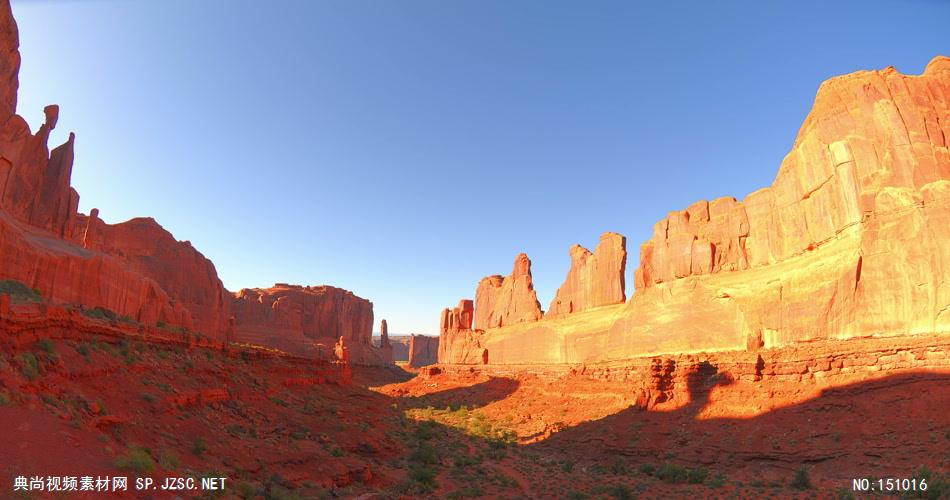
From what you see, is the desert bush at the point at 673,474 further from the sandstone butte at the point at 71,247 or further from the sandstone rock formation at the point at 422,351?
the sandstone rock formation at the point at 422,351

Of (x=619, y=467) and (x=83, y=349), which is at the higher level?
(x=83, y=349)

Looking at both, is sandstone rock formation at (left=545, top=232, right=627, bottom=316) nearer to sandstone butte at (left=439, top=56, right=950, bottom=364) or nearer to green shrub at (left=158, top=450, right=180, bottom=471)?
sandstone butte at (left=439, top=56, right=950, bottom=364)

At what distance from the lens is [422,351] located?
136 meters

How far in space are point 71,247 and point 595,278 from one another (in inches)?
1757

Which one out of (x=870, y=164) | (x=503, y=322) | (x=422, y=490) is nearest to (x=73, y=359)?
(x=422, y=490)

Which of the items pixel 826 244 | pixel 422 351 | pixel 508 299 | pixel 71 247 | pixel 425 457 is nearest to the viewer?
pixel 425 457

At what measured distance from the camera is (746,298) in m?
33.8

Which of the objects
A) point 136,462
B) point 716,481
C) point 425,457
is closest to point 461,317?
point 425,457

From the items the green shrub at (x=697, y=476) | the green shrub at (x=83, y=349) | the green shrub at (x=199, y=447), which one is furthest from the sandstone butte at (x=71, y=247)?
the green shrub at (x=697, y=476)

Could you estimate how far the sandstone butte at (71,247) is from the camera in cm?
2512

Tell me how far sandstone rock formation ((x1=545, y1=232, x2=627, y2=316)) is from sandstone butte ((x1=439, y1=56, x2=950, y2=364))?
5.35 m

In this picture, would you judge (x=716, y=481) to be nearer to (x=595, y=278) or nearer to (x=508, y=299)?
(x=595, y=278)

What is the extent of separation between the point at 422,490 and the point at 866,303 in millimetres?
24620

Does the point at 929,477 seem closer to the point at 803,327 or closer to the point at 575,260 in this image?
the point at 803,327
